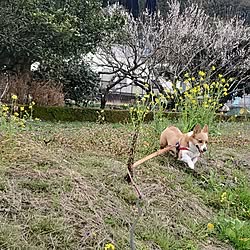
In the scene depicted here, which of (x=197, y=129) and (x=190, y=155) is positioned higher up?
(x=197, y=129)

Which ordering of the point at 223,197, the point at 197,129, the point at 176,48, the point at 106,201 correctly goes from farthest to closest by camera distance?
1. the point at 176,48
2. the point at 197,129
3. the point at 223,197
4. the point at 106,201

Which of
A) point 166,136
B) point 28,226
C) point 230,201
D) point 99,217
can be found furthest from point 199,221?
point 166,136

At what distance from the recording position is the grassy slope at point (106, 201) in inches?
97.8

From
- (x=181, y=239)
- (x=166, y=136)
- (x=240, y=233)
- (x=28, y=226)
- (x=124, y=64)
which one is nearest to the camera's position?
(x=28, y=226)

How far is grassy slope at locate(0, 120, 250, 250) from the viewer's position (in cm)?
248

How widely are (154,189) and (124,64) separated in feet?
39.9

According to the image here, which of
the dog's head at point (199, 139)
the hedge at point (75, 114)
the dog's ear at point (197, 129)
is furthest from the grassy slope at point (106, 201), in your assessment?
the hedge at point (75, 114)

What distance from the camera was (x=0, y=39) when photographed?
10.2 metres

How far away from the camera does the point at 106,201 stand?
300 centimetres

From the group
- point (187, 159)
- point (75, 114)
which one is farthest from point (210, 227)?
point (75, 114)

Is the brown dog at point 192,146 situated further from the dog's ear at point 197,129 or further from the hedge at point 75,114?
the hedge at point 75,114

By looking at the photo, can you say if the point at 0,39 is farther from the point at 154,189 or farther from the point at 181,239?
the point at 181,239

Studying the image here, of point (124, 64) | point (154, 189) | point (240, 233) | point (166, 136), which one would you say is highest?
point (124, 64)

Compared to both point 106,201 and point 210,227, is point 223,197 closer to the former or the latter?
point 210,227
